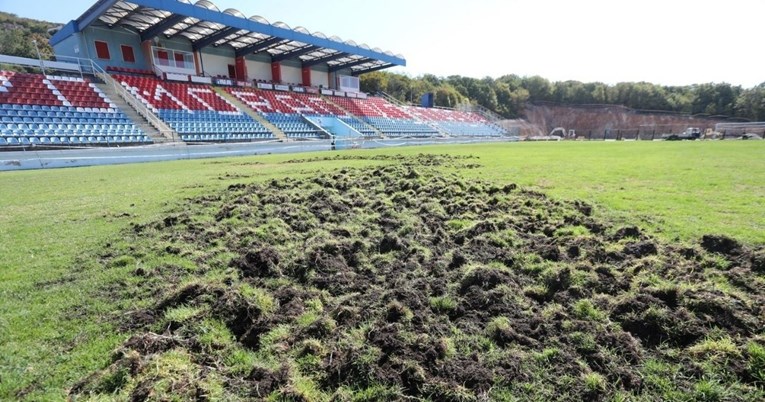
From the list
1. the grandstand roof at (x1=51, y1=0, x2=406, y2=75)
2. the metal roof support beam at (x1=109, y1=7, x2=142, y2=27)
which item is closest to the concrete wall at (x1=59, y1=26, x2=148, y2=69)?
the grandstand roof at (x1=51, y1=0, x2=406, y2=75)

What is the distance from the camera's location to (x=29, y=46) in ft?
167

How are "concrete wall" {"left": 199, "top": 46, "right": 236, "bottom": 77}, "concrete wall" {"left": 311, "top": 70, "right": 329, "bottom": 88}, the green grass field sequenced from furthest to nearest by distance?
"concrete wall" {"left": 311, "top": 70, "right": 329, "bottom": 88} < "concrete wall" {"left": 199, "top": 46, "right": 236, "bottom": 77} < the green grass field

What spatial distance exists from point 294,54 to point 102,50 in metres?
18.0

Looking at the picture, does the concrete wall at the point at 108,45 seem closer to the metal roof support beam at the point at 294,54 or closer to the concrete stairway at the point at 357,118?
the metal roof support beam at the point at 294,54

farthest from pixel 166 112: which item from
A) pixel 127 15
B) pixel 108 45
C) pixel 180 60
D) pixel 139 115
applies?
pixel 180 60

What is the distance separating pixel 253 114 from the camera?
104 ft

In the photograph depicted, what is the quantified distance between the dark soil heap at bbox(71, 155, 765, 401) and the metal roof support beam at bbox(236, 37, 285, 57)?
34.2 metres

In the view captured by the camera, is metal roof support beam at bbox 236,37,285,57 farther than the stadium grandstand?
Yes

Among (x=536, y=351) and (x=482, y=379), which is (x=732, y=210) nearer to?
(x=536, y=351)

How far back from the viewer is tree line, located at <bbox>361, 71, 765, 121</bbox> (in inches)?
2724

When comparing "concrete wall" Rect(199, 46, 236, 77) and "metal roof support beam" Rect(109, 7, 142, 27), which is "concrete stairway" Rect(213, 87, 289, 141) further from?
"metal roof support beam" Rect(109, 7, 142, 27)

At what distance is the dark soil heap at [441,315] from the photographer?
2377 mm

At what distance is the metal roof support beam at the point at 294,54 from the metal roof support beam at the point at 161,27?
13240 mm

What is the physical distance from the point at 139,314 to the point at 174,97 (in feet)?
102
